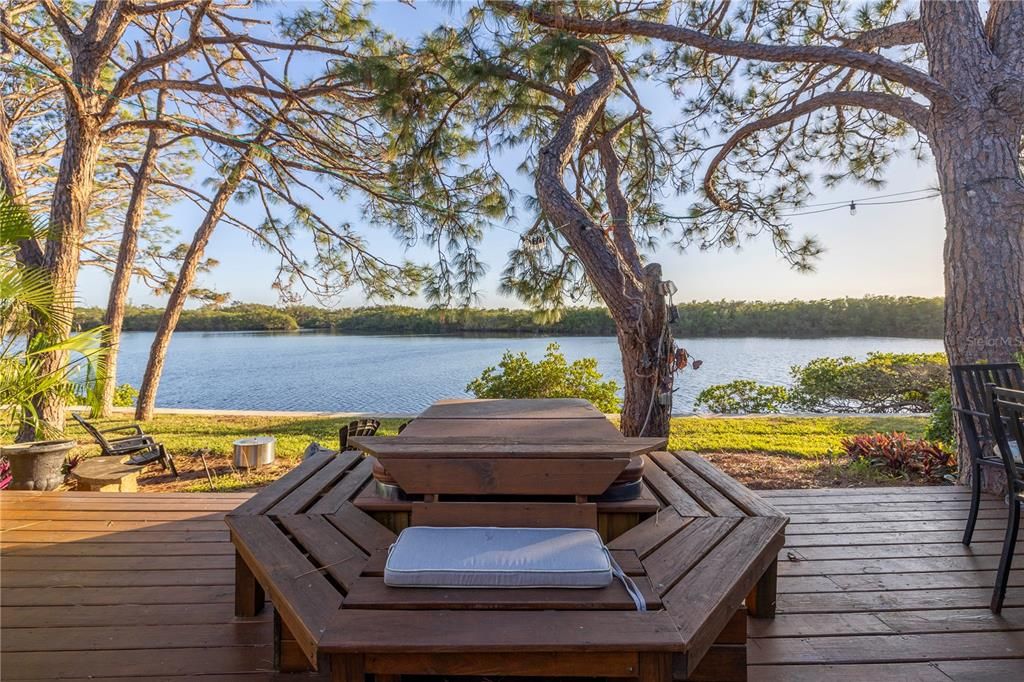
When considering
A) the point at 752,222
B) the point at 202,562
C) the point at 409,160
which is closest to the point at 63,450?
the point at 202,562

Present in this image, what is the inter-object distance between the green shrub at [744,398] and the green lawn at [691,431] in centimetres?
113

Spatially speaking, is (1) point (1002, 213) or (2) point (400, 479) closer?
(2) point (400, 479)

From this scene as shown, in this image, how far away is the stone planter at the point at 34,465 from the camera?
330 cm

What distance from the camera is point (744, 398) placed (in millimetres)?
7957

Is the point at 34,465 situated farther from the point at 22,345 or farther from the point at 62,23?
the point at 62,23

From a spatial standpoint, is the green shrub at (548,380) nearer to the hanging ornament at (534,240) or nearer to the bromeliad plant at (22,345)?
the hanging ornament at (534,240)

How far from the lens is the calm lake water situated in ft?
28.1

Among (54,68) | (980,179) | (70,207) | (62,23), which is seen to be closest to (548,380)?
(980,179)

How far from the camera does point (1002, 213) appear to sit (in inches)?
125

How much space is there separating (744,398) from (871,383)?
1.95m

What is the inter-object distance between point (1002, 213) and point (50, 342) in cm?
643

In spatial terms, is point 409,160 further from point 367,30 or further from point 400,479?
point 400,479

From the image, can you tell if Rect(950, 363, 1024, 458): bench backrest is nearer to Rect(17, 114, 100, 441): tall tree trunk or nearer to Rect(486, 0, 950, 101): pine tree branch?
Rect(486, 0, 950, 101): pine tree branch

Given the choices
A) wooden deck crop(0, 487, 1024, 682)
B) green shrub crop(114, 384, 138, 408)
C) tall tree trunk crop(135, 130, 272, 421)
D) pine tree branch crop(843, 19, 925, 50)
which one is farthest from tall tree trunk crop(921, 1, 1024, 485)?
green shrub crop(114, 384, 138, 408)
